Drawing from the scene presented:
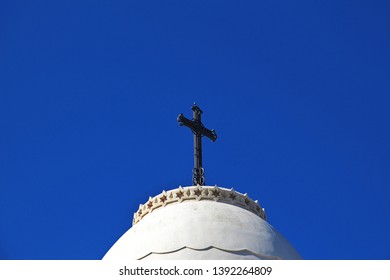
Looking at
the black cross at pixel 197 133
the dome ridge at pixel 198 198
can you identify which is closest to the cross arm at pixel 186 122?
the black cross at pixel 197 133

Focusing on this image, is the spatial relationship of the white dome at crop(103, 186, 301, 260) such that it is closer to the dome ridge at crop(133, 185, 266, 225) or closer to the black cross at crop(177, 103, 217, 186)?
the dome ridge at crop(133, 185, 266, 225)

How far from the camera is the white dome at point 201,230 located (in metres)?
21.6

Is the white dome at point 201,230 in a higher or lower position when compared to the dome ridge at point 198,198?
lower

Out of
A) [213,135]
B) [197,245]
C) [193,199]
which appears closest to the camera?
[197,245]

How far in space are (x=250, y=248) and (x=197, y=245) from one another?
1.03 m

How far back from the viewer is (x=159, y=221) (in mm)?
22672

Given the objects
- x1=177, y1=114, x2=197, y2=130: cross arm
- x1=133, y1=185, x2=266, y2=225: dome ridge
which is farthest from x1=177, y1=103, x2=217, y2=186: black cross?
x1=133, y1=185, x2=266, y2=225: dome ridge

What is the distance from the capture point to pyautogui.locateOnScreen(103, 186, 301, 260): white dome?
70.8 feet

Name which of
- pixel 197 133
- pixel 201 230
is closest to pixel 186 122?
pixel 197 133

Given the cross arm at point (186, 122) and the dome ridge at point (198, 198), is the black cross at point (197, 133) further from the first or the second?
the dome ridge at point (198, 198)
